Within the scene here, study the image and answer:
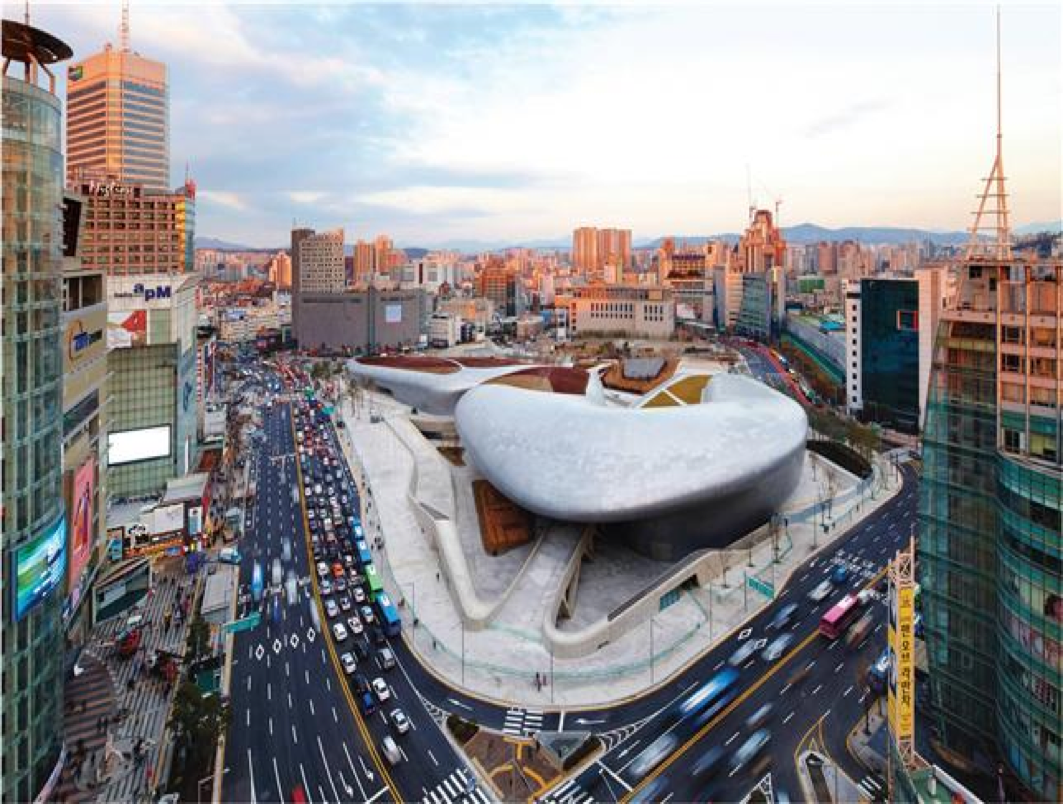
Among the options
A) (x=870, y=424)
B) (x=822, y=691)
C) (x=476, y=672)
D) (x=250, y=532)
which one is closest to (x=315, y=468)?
(x=250, y=532)

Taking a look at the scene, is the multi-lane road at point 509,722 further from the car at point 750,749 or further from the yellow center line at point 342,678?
the car at point 750,749

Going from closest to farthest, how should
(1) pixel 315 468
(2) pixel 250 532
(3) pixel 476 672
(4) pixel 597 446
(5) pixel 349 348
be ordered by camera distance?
(3) pixel 476 672, (4) pixel 597 446, (2) pixel 250 532, (1) pixel 315 468, (5) pixel 349 348

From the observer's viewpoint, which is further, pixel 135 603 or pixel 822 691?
pixel 135 603

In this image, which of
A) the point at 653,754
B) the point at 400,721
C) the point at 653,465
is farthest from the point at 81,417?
the point at 653,754

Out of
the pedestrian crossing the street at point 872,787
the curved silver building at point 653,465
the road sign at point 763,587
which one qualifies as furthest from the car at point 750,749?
the curved silver building at point 653,465

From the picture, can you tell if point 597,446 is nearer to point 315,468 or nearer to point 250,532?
point 250,532

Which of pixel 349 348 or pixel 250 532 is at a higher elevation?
pixel 349 348

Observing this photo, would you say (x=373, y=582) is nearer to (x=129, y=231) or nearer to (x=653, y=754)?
(x=653, y=754)
